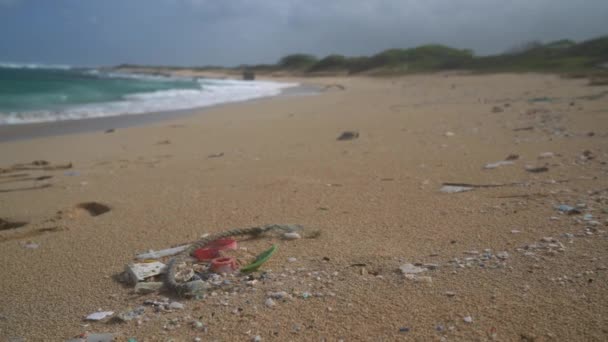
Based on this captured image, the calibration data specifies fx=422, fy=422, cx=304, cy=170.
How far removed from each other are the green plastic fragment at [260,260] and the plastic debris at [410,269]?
640 millimetres

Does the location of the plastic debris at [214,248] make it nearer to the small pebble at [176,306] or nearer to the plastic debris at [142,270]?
the plastic debris at [142,270]

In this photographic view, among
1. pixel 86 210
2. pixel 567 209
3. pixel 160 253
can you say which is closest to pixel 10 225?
pixel 86 210

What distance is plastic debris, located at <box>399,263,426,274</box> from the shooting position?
189 cm

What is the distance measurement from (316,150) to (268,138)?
4.54 ft

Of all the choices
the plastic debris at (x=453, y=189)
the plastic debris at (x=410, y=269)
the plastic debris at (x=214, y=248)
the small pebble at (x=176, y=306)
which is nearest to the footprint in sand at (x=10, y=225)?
the plastic debris at (x=214, y=248)

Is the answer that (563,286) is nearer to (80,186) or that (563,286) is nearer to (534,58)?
(80,186)

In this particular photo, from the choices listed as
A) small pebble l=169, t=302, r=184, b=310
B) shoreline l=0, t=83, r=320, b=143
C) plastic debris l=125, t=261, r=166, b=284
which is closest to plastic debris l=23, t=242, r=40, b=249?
plastic debris l=125, t=261, r=166, b=284

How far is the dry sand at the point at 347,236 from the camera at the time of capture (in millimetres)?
1559

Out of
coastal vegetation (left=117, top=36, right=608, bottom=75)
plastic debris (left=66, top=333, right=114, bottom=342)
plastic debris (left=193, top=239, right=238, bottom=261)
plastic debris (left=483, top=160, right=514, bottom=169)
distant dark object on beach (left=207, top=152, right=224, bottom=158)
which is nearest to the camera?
plastic debris (left=66, top=333, right=114, bottom=342)

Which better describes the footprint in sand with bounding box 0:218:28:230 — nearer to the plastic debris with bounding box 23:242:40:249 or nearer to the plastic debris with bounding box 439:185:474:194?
the plastic debris with bounding box 23:242:40:249

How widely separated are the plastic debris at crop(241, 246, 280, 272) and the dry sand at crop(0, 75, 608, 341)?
1.7 inches

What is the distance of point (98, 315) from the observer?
1717 millimetres

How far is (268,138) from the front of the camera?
6234mm

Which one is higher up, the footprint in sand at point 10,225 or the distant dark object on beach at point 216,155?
the distant dark object on beach at point 216,155
